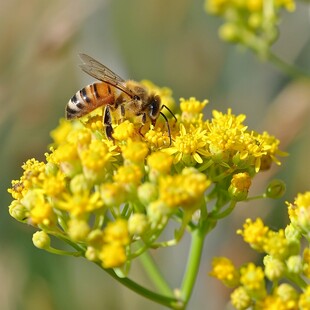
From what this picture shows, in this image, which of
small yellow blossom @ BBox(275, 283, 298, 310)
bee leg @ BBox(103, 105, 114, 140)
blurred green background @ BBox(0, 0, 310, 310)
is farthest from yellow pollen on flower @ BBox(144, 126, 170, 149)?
blurred green background @ BBox(0, 0, 310, 310)

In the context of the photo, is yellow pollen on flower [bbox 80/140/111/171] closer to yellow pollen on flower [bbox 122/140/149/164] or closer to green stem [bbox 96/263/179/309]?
yellow pollen on flower [bbox 122/140/149/164]

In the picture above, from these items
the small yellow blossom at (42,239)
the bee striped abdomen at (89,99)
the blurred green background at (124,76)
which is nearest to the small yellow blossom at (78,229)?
the small yellow blossom at (42,239)

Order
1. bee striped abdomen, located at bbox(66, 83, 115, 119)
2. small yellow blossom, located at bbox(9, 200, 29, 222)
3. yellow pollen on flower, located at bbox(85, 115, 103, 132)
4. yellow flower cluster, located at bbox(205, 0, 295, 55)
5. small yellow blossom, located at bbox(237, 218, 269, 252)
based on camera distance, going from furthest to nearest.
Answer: yellow flower cluster, located at bbox(205, 0, 295, 55) < bee striped abdomen, located at bbox(66, 83, 115, 119) < yellow pollen on flower, located at bbox(85, 115, 103, 132) < small yellow blossom, located at bbox(9, 200, 29, 222) < small yellow blossom, located at bbox(237, 218, 269, 252)

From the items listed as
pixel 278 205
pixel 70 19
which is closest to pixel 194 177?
pixel 278 205

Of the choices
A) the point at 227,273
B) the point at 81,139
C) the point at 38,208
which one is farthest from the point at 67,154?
the point at 227,273

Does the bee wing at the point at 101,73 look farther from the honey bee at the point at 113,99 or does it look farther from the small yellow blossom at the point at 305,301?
the small yellow blossom at the point at 305,301

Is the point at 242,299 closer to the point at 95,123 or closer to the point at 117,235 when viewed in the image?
the point at 117,235
